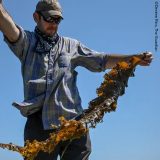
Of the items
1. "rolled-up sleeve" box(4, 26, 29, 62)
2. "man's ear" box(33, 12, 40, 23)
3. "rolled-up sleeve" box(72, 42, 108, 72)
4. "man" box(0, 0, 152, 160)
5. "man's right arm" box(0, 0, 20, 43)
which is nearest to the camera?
"man's right arm" box(0, 0, 20, 43)

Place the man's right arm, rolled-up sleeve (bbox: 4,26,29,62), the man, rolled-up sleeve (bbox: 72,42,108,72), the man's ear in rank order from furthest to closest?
rolled-up sleeve (bbox: 72,42,108,72) < the man's ear < rolled-up sleeve (bbox: 4,26,29,62) < the man < the man's right arm

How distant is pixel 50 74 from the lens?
24.3ft

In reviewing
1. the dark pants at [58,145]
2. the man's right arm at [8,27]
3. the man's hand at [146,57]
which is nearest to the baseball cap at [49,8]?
the man's right arm at [8,27]

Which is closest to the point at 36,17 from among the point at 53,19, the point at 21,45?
the point at 53,19

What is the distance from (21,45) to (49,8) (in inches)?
25.0

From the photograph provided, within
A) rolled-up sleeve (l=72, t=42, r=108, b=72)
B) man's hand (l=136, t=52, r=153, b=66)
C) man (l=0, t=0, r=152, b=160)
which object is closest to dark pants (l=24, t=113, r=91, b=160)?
man (l=0, t=0, r=152, b=160)

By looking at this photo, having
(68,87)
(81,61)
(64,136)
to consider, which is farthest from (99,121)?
(81,61)

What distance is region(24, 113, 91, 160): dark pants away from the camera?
7.33 meters

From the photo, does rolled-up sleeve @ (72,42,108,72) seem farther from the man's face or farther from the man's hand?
Answer: the man's hand

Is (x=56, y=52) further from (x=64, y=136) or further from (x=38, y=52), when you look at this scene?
(x=64, y=136)

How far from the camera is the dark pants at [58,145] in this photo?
7328 millimetres

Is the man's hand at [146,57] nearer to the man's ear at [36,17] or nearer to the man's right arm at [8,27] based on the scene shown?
the man's ear at [36,17]

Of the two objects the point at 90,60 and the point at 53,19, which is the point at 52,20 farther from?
the point at 90,60

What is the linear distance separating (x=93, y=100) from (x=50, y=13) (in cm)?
185
